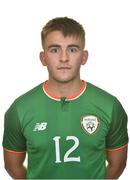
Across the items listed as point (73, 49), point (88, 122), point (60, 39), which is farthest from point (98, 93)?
point (60, 39)

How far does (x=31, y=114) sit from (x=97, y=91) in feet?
1.94

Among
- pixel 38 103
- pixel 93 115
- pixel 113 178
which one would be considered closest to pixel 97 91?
pixel 93 115

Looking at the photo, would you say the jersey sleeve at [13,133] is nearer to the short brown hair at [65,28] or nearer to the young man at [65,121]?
the young man at [65,121]

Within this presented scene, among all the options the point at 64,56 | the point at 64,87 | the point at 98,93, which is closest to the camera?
the point at 64,56

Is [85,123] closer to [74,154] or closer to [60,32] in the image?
[74,154]

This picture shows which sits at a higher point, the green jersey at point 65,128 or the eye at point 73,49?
the eye at point 73,49

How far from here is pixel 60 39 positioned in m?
3.57

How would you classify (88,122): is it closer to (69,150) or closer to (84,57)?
(69,150)

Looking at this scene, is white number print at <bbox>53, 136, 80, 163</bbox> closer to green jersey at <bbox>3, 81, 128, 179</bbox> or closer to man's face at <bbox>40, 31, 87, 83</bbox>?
green jersey at <bbox>3, 81, 128, 179</bbox>

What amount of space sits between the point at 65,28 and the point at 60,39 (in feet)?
0.35

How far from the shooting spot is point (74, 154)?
378 centimetres

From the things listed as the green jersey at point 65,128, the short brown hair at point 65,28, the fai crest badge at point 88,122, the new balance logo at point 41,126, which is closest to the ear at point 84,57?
the short brown hair at point 65,28

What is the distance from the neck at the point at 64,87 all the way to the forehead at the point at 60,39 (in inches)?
12.6

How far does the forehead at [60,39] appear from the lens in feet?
11.7
